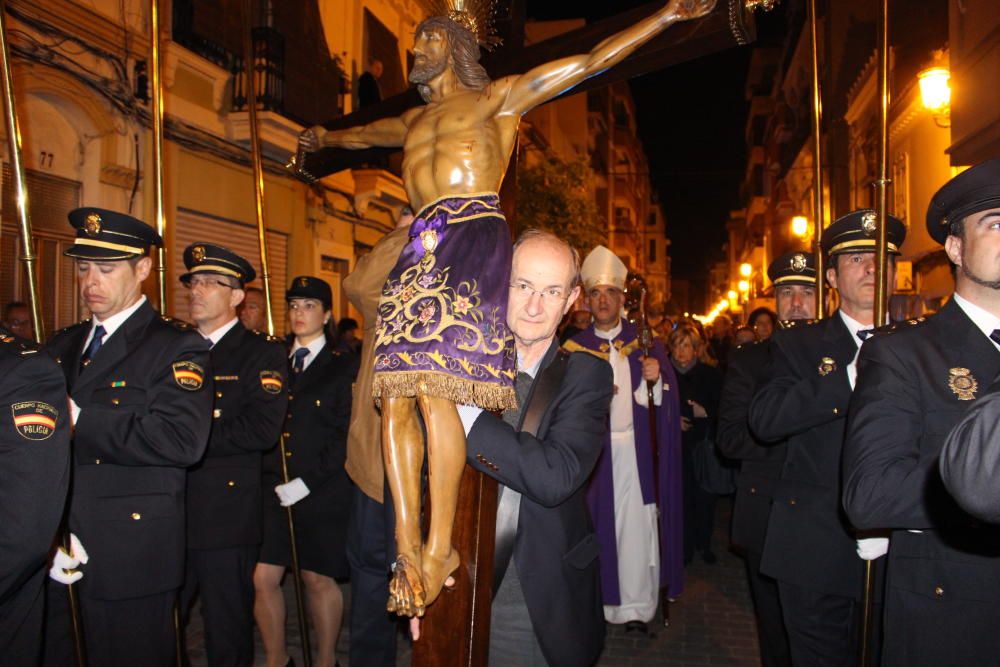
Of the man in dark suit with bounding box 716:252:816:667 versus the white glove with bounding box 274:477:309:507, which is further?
the white glove with bounding box 274:477:309:507

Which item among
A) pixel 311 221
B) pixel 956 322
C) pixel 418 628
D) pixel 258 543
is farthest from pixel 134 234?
pixel 311 221

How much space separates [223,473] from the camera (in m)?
3.97

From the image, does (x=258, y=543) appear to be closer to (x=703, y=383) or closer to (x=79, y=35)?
(x=703, y=383)

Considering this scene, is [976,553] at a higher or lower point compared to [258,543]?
higher

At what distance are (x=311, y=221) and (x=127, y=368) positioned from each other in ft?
39.3

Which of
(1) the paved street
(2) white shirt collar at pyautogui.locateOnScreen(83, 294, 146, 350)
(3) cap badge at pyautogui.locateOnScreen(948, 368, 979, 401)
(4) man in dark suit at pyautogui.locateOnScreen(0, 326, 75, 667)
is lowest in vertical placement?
(1) the paved street

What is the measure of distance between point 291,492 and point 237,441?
1.59ft

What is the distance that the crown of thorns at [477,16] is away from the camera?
9.16 ft

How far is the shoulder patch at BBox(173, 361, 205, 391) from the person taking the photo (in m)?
3.27

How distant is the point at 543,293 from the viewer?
96.0 inches

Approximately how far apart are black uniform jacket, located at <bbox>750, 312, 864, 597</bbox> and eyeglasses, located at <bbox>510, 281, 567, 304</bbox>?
1.20m

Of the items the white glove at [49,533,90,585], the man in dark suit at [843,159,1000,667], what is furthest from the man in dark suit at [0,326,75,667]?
the man in dark suit at [843,159,1000,667]

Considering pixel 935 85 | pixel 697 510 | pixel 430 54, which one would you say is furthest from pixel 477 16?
pixel 935 85

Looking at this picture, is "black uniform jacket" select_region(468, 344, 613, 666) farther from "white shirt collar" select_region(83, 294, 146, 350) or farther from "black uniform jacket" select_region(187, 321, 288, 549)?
"black uniform jacket" select_region(187, 321, 288, 549)
